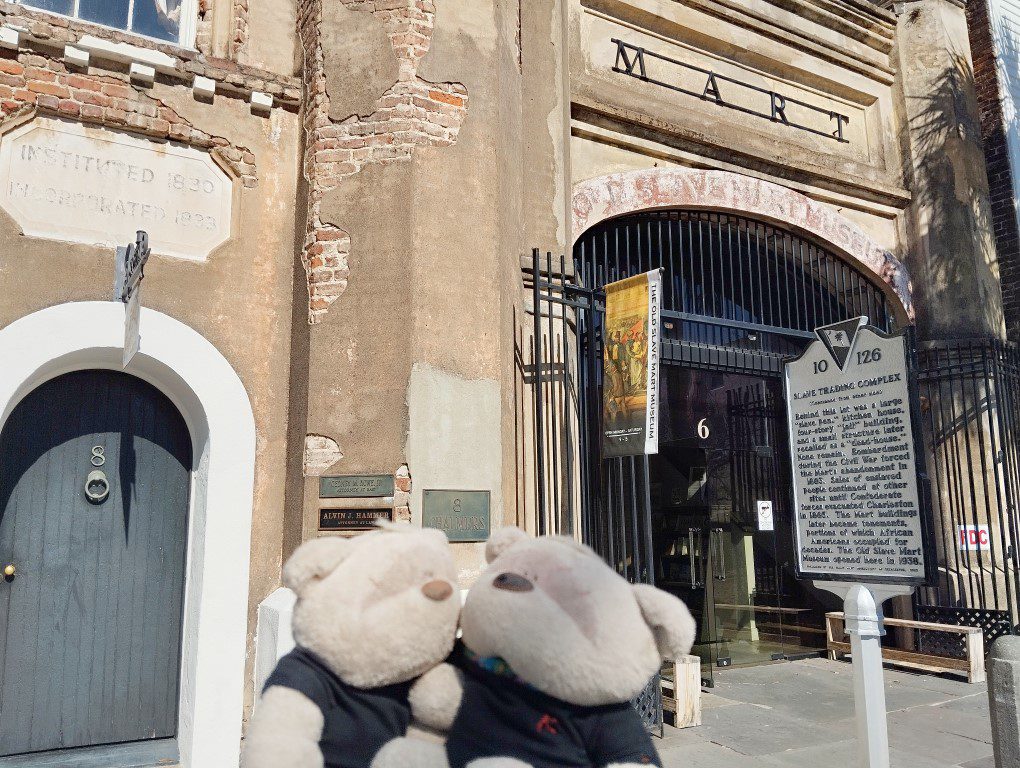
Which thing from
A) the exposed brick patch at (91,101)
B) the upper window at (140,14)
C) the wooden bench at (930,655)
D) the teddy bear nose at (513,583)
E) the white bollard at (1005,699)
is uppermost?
the upper window at (140,14)

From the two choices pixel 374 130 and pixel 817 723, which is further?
pixel 817 723

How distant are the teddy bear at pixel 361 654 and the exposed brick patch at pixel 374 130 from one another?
11.3 feet

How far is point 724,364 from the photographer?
314 inches

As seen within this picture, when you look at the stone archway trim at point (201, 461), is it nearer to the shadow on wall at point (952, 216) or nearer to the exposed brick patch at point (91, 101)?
the exposed brick patch at point (91, 101)

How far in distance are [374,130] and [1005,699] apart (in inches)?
200

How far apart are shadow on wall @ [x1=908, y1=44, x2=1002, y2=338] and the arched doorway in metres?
0.65

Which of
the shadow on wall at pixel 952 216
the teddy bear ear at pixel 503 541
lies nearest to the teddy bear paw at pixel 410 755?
the teddy bear ear at pixel 503 541

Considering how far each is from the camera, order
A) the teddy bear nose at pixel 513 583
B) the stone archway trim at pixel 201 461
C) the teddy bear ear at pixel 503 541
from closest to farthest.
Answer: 1. the teddy bear nose at pixel 513 583
2. the teddy bear ear at pixel 503 541
3. the stone archway trim at pixel 201 461

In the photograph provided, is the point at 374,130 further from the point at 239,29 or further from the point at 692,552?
the point at 692,552

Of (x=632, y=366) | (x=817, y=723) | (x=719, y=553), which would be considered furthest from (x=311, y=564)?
(x=719, y=553)

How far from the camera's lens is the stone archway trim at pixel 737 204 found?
7.05 metres

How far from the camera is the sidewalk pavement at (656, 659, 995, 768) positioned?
210 inches

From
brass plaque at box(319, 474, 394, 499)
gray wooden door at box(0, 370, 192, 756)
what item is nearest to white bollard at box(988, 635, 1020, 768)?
brass plaque at box(319, 474, 394, 499)

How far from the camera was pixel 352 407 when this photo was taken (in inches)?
204
